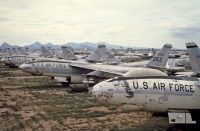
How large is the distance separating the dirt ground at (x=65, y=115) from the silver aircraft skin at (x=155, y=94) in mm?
1314

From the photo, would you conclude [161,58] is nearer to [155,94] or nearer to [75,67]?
[75,67]

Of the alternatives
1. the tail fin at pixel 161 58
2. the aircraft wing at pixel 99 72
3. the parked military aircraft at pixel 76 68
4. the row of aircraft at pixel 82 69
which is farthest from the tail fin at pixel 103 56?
the tail fin at pixel 161 58

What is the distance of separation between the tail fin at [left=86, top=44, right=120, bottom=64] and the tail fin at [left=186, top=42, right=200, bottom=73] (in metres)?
31.8

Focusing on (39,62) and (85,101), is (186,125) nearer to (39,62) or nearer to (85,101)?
Result: (85,101)

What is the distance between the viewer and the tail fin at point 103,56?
53.8m

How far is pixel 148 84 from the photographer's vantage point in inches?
744

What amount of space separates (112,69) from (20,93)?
459 inches

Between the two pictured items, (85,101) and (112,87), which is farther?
(85,101)

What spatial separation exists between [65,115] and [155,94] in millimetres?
8923

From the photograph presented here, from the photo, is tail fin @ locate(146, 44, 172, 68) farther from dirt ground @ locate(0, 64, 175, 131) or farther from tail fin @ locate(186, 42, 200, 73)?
tail fin @ locate(186, 42, 200, 73)

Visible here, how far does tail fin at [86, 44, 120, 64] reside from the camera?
177ft

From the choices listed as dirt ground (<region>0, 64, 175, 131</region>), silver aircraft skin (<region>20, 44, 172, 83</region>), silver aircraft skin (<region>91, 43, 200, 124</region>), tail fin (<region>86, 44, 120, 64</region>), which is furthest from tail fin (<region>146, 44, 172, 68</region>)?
silver aircraft skin (<region>91, 43, 200, 124</region>)

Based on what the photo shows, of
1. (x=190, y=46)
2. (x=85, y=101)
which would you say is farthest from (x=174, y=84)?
(x=85, y=101)

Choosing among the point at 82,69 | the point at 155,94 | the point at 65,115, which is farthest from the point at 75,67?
the point at 155,94
